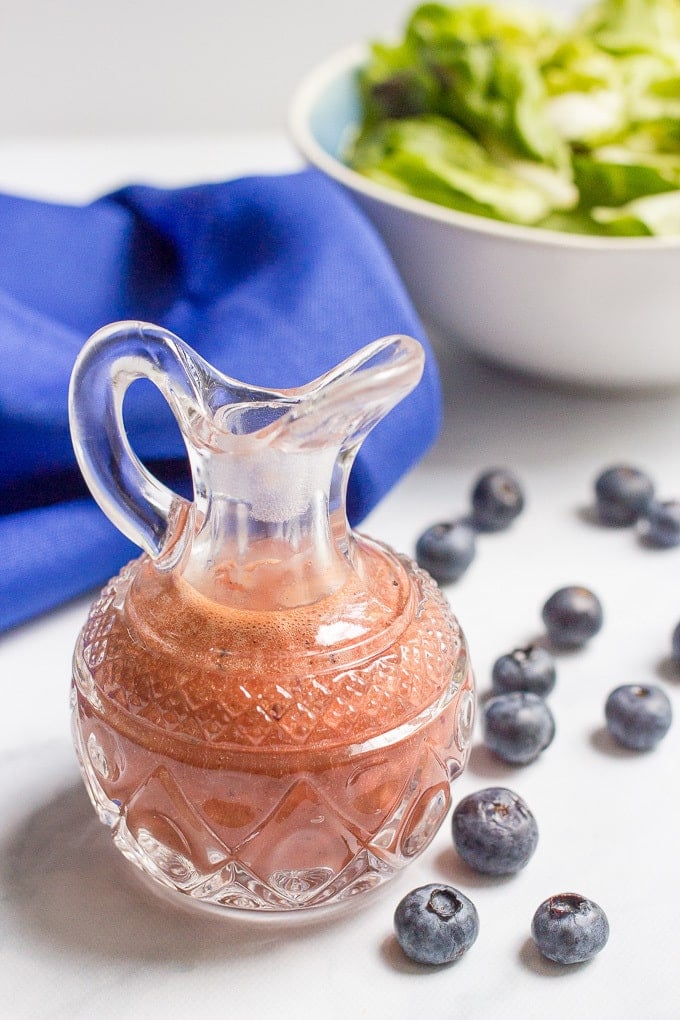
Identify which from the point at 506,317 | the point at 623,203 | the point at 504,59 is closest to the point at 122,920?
the point at 506,317

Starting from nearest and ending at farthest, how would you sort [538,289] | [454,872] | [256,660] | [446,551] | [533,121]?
[256,660], [454,872], [446,551], [538,289], [533,121]

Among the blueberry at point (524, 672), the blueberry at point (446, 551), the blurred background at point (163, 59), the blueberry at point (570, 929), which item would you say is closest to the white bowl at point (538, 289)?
the blueberry at point (446, 551)

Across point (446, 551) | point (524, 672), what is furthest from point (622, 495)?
point (524, 672)

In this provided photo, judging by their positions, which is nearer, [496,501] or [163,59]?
[496,501]

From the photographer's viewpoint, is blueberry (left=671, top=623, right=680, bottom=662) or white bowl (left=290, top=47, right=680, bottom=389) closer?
blueberry (left=671, top=623, right=680, bottom=662)

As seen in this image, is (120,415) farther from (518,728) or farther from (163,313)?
(163,313)

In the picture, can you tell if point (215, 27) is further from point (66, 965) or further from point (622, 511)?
point (66, 965)

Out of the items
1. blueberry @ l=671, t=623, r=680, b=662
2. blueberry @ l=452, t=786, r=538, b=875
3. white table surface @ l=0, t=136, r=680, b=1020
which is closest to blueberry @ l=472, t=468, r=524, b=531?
white table surface @ l=0, t=136, r=680, b=1020

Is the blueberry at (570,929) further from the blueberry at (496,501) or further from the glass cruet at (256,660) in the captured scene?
the blueberry at (496,501)

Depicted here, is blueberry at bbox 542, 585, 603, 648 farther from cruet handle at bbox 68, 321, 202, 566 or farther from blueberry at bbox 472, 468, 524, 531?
cruet handle at bbox 68, 321, 202, 566
